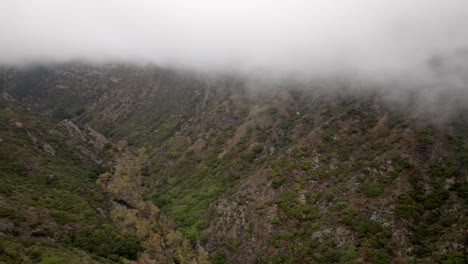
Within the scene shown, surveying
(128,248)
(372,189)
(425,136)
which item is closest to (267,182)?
(372,189)

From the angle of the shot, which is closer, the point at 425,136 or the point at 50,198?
the point at 425,136

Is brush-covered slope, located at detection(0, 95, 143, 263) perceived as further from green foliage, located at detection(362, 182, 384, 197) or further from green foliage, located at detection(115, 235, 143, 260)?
green foliage, located at detection(362, 182, 384, 197)

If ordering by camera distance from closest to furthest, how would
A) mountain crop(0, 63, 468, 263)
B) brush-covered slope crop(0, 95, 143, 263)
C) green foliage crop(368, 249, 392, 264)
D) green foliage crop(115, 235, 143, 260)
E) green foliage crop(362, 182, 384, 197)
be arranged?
1. green foliage crop(368, 249, 392, 264)
2. brush-covered slope crop(0, 95, 143, 263)
3. mountain crop(0, 63, 468, 263)
4. green foliage crop(362, 182, 384, 197)
5. green foliage crop(115, 235, 143, 260)

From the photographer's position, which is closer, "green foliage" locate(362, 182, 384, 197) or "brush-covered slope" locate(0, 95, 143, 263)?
"brush-covered slope" locate(0, 95, 143, 263)

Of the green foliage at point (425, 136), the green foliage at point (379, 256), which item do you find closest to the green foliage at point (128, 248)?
the green foliage at point (379, 256)

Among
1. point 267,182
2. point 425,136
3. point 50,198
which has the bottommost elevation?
point 50,198

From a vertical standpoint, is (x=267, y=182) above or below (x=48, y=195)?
above

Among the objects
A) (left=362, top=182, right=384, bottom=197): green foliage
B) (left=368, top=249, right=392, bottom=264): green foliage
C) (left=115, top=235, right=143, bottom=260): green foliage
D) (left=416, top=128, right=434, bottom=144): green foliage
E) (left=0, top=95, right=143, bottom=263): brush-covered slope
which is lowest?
(left=115, top=235, right=143, bottom=260): green foliage

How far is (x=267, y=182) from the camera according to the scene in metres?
Result: 106

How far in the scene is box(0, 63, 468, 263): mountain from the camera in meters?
81.5

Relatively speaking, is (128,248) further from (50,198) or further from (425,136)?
(425,136)

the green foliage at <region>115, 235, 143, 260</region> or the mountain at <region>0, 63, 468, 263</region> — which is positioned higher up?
the mountain at <region>0, 63, 468, 263</region>

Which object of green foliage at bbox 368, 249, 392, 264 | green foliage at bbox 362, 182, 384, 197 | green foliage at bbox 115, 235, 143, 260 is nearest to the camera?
green foliage at bbox 368, 249, 392, 264

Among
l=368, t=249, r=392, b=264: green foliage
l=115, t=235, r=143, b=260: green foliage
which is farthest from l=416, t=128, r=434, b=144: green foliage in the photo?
l=115, t=235, r=143, b=260: green foliage
